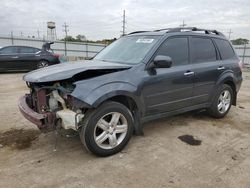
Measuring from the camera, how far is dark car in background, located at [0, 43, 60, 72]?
503 inches

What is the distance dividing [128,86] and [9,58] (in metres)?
11.0

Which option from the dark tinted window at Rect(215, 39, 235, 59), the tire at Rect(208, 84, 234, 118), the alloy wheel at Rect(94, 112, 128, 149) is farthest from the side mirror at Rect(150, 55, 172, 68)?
the dark tinted window at Rect(215, 39, 235, 59)

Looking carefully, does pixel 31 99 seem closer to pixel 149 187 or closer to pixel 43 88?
pixel 43 88

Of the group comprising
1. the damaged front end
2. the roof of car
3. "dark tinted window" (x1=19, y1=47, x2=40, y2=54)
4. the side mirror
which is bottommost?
the damaged front end

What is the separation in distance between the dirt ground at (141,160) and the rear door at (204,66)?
0.65 meters

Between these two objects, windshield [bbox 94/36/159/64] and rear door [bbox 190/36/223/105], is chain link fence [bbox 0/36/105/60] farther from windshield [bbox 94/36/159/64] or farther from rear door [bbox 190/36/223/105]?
rear door [bbox 190/36/223/105]

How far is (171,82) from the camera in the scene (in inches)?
168

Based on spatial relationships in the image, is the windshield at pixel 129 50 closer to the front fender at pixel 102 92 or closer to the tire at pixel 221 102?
the front fender at pixel 102 92

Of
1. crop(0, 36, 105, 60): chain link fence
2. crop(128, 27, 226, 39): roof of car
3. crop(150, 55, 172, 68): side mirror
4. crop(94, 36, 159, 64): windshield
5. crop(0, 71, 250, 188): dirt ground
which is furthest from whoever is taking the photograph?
crop(0, 36, 105, 60): chain link fence

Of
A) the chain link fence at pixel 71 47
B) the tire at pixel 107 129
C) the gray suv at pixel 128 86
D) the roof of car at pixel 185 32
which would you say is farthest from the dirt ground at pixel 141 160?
the chain link fence at pixel 71 47

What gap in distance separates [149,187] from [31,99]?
7.60 feet

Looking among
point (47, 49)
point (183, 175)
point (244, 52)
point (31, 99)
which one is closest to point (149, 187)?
point (183, 175)

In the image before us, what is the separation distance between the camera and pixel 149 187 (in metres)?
2.94

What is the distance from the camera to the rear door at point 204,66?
4.74 metres
